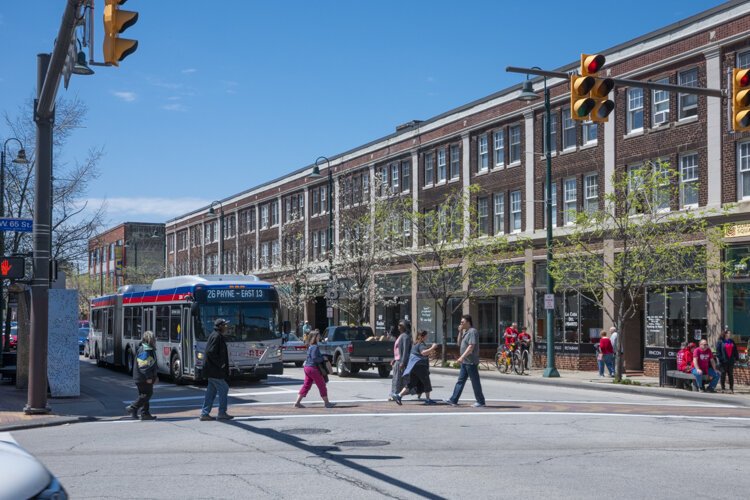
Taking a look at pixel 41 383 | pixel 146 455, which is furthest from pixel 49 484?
pixel 41 383

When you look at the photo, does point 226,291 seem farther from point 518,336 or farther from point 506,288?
point 506,288

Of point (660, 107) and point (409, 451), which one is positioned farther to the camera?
point (660, 107)

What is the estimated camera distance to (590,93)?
47.8ft

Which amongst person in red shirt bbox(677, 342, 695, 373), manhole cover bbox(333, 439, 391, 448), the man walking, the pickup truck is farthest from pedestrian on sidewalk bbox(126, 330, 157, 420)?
person in red shirt bbox(677, 342, 695, 373)

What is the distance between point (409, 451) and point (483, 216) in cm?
3105

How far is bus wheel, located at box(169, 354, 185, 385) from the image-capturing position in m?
26.3

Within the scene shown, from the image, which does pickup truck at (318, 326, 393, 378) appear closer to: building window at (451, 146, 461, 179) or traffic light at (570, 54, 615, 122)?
building window at (451, 146, 461, 179)

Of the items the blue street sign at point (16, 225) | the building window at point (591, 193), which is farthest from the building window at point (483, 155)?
the blue street sign at point (16, 225)

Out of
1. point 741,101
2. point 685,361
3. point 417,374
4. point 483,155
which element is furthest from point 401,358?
point 483,155

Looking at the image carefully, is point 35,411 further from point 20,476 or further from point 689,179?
point 689,179

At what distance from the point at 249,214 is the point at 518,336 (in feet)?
134

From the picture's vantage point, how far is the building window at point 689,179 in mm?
31500

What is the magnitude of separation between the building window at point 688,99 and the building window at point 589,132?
4373mm

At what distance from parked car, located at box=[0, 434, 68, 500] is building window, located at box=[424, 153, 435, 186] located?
42820 mm
